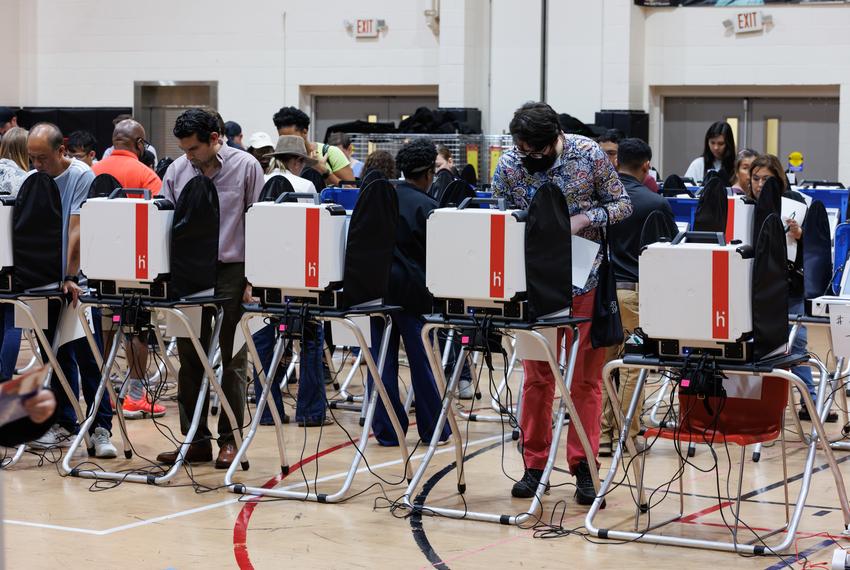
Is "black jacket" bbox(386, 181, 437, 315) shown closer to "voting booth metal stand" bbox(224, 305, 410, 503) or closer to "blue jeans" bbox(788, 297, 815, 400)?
"voting booth metal stand" bbox(224, 305, 410, 503)

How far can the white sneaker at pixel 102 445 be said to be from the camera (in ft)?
20.0

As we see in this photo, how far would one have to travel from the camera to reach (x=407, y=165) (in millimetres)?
6191

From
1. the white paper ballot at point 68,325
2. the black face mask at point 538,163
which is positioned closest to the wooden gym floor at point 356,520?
the white paper ballot at point 68,325

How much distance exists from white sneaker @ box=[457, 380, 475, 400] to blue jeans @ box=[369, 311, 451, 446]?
1242 mm

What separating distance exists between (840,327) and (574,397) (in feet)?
3.76

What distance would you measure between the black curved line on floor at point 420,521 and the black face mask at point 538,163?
1.40 metres

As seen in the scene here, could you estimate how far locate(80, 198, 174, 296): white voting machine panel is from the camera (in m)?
5.46

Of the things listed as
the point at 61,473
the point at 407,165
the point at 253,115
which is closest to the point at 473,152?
the point at 253,115

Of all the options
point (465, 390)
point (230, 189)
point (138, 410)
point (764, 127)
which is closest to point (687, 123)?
point (764, 127)

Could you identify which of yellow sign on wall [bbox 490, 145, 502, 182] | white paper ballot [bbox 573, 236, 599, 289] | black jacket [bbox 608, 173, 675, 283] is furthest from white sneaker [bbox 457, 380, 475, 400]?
yellow sign on wall [bbox 490, 145, 502, 182]

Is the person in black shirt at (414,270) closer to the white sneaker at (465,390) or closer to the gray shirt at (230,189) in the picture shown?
the gray shirt at (230,189)

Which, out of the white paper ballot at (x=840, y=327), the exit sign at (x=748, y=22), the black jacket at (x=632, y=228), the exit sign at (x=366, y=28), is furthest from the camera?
the exit sign at (x=366, y=28)

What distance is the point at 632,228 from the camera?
6.04 meters

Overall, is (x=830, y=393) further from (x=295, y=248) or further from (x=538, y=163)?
(x=295, y=248)
